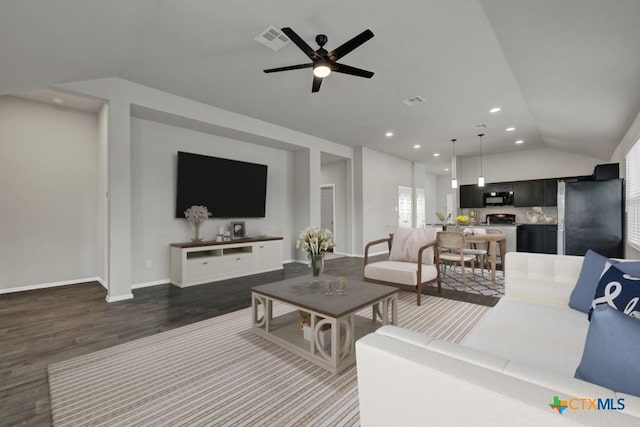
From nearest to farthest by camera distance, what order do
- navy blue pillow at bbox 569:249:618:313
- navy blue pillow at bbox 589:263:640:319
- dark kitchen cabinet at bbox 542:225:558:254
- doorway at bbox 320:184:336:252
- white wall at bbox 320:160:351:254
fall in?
1. navy blue pillow at bbox 589:263:640:319
2. navy blue pillow at bbox 569:249:618:313
3. dark kitchen cabinet at bbox 542:225:558:254
4. white wall at bbox 320:160:351:254
5. doorway at bbox 320:184:336:252

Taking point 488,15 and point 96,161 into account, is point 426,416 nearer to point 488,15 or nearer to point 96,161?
point 488,15

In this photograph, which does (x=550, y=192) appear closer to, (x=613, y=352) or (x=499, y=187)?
Answer: (x=499, y=187)

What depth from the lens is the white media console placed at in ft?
14.8

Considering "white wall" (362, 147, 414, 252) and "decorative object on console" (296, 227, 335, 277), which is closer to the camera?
"decorative object on console" (296, 227, 335, 277)

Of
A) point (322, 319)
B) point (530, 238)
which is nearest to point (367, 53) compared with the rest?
point (322, 319)

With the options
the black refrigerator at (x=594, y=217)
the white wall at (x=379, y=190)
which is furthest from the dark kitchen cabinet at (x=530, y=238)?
the white wall at (x=379, y=190)

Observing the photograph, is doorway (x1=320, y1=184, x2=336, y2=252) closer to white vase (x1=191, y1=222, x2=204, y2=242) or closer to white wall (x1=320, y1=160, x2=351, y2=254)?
white wall (x1=320, y1=160, x2=351, y2=254)

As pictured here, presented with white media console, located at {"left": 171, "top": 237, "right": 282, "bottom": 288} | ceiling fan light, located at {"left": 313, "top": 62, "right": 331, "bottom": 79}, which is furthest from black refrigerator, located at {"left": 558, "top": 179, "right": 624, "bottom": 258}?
white media console, located at {"left": 171, "top": 237, "right": 282, "bottom": 288}

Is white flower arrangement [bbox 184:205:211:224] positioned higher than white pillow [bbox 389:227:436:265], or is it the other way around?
white flower arrangement [bbox 184:205:211:224]

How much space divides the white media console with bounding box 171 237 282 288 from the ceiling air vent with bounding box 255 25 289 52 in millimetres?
3178

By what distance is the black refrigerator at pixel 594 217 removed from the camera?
405cm

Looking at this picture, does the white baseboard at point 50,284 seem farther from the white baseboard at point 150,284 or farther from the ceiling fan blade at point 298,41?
the ceiling fan blade at point 298,41

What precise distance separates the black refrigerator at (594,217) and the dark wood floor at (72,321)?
2028 mm

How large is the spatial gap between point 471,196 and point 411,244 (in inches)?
237
